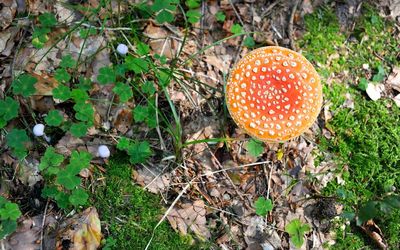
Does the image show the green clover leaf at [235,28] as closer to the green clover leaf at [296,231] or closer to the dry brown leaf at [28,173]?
the green clover leaf at [296,231]

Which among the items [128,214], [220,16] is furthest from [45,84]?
[220,16]

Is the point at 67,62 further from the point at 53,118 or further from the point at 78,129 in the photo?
the point at 78,129

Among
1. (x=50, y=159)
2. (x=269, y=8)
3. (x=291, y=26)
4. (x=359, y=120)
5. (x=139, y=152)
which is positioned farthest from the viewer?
(x=269, y=8)

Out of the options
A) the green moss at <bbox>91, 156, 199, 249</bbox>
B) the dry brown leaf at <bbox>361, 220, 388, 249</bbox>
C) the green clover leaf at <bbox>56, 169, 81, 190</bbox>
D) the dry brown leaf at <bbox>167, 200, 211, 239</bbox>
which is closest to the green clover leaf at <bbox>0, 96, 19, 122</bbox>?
the green clover leaf at <bbox>56, 169, 81, 190</bbox>

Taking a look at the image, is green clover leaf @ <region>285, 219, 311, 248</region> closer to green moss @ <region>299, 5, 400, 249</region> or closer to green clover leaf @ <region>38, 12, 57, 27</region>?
green moss @ <region>299, 5, 400, 249</region>

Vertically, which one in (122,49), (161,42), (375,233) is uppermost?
(122,49)

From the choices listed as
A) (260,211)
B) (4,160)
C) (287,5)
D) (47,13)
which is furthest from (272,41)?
(4,160)

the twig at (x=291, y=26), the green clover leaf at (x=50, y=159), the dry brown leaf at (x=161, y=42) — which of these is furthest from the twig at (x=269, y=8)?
the green clover leaf at (x=50, y=159)

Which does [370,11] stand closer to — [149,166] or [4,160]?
[149,166]
